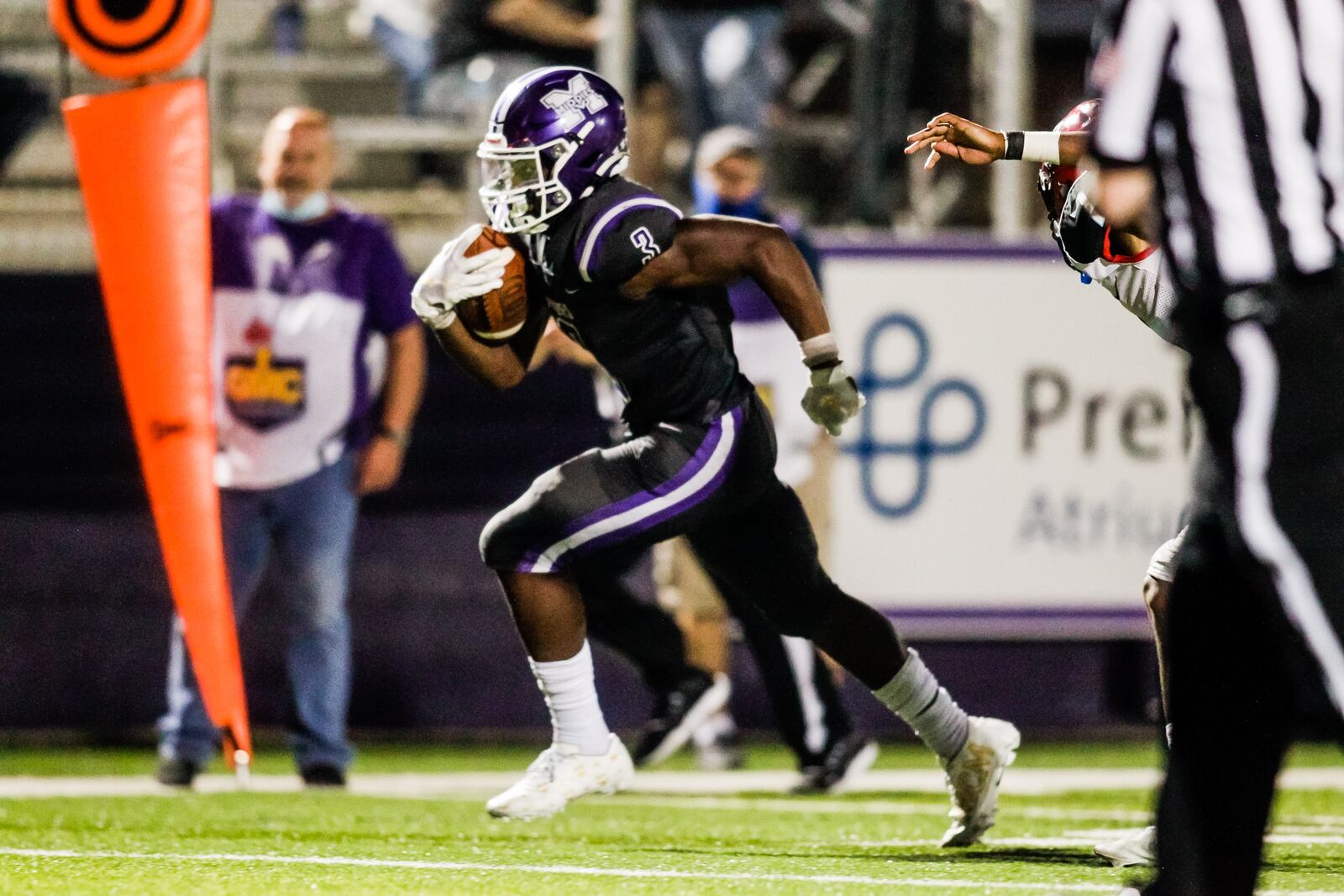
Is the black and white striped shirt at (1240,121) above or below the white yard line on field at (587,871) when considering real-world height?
above

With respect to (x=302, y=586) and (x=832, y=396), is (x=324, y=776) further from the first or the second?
(x=832, y=396)

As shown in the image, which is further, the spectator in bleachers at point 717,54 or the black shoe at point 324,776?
the spectator in bleachers at point 717,54

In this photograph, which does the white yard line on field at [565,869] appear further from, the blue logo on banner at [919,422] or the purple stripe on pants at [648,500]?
the blue logo on banner at [919,422]

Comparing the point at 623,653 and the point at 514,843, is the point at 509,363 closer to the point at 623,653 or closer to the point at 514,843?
the point at 514,843

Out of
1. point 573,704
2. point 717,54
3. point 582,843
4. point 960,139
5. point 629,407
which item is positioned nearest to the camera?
point 960,139

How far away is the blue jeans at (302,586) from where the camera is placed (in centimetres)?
661

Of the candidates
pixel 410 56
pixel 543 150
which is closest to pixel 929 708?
pixel 543 150

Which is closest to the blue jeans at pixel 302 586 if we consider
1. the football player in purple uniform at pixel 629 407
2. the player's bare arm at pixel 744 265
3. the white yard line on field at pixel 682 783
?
the white yard line on field at pixel 682 783

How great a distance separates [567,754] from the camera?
15.1ft

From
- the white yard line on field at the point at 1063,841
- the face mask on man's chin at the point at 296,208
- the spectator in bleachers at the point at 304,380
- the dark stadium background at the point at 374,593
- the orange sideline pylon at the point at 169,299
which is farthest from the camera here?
the dark stadium background at the point at 374,593

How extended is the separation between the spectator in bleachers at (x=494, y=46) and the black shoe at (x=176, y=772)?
318 centimetres

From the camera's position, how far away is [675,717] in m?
6.61

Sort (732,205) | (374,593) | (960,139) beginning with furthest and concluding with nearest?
1. (374,593)
2. (732,205)
3. (960,139)

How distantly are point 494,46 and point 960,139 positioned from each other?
506 cm
